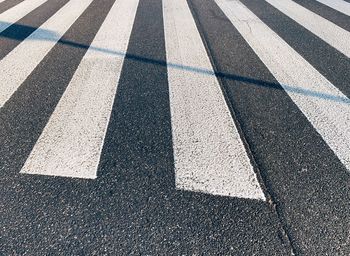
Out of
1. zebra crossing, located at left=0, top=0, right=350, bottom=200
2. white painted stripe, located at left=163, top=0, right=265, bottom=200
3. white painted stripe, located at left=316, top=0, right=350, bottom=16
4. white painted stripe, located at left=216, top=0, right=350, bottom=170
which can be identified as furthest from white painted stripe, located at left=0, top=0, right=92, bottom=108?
white painted stripe, located at left=316, top=0, right=350, bottom=16

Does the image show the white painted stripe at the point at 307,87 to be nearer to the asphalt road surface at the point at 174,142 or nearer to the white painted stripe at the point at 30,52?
the asphalt road surface at the point at 174,142

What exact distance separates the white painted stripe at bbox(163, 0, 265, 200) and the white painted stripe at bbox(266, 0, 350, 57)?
2052 mm

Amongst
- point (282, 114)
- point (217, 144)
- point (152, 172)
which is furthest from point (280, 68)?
point (152, 172)

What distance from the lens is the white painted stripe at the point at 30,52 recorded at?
3613mm

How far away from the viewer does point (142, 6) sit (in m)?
6.73

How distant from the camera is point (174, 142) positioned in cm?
271

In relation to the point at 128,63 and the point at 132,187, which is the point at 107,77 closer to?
the point at 128,63

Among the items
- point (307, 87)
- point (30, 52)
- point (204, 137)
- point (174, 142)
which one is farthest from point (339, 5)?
point (30, 52)

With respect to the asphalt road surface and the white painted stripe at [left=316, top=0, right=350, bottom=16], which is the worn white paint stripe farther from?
the white painted stripe at [left=316, top=0, right=350, bottom=16]

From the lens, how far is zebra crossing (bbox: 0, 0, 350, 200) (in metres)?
2.43

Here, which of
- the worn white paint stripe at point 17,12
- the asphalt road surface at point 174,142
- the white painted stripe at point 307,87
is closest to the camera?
the asphalt road surface at point 174,142

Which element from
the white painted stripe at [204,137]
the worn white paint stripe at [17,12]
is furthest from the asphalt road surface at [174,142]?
the worn white paint stripe at [17,12]

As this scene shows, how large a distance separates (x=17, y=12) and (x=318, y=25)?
5.56 m

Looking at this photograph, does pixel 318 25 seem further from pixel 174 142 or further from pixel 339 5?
pixel 174 142
